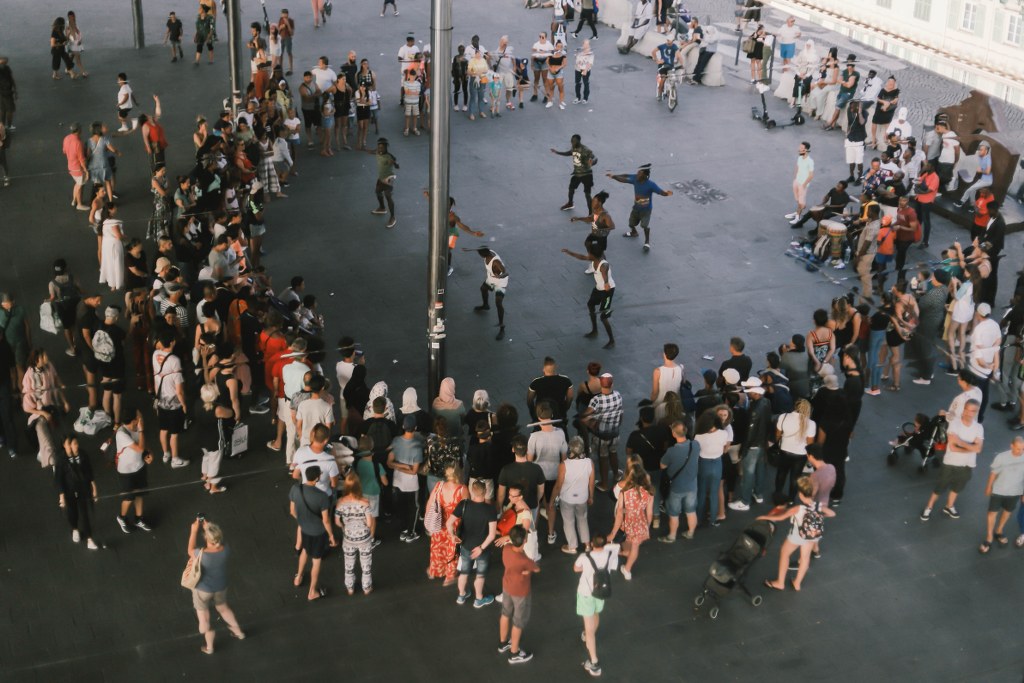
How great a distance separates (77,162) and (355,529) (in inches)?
427

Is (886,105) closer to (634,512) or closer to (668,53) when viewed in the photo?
(668,53)

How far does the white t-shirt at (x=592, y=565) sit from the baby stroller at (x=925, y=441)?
5.07m

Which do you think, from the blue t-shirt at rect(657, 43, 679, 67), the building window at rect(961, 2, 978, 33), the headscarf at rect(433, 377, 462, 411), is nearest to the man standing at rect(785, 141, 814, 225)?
the building window at rect(961, 2, 978, 33)

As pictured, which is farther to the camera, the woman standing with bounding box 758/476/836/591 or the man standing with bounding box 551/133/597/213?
the man standing with bounding box 551/133/597/213

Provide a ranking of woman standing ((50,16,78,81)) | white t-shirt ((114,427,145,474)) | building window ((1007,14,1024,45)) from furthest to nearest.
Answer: woman standing ((50,16,78,81)), building window ((1007,14,1024,45)), white t-shirt ((114,427,145,474))

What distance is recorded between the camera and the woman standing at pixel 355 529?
10500mm

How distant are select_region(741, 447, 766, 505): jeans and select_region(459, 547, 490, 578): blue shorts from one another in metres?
3.14

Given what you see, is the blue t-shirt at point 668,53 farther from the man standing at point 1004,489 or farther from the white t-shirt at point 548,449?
the white t-shirt at point 548,449

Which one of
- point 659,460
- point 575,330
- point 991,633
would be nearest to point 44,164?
point 575,330

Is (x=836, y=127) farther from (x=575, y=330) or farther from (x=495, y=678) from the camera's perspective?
(x=495, y=678)

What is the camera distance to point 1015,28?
514 inches

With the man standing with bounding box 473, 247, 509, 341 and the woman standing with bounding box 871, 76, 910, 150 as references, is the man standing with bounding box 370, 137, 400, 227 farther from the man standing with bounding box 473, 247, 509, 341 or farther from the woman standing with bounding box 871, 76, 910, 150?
the woman standing with bounding box 871, 76, 910, 150

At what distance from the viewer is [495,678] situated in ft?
33.8

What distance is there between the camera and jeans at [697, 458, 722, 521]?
1183cm
